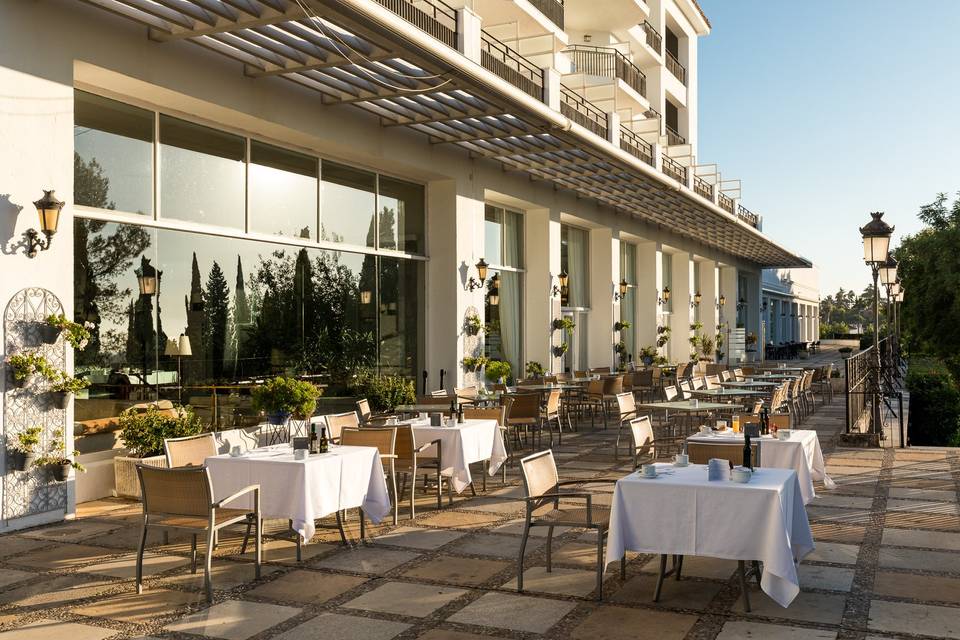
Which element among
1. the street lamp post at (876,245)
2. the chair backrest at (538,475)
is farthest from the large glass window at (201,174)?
the street lamp post at (876,245)

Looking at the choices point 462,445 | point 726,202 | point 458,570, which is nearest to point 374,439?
point 462,445

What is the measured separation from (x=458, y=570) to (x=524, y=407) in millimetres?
5600

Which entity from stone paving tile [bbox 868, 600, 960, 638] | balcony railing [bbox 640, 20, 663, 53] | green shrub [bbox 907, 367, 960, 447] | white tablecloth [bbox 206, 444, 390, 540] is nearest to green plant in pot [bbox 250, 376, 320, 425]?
white tablecloth [bbox 206, 444, 390, 540]

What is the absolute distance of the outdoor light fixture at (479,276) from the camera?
16.3 meters

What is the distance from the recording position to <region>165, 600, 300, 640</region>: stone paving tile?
16.6ft

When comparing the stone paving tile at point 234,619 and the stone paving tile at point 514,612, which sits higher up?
the stone paving tile at point 514,612

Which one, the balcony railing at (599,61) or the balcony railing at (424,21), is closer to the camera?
the balcony railing at (424,21)

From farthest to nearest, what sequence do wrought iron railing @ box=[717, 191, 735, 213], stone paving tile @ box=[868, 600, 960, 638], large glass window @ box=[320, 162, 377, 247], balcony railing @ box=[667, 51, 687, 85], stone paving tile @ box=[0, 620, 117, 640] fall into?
1. balcony railing @ box=[667, 51, 687, 85]
2. wrought iron railing @ box=[717, 191, 735, 213]
3. large glass window @ box=[320, 162, 377, 247]
4. stone paving tile @ box=[0, 620, 117, 640]
5. stone paving tile @ box=[868, 600, 960, 638]

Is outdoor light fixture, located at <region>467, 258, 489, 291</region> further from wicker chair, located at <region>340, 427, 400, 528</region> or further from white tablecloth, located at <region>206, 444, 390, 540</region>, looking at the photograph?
white tablecloth, located at <region>206, 444, 390, 540</region>

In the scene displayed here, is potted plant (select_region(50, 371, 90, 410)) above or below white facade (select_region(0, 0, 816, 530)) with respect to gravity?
below

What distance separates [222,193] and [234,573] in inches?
256

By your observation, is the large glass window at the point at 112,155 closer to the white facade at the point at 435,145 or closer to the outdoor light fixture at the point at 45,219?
the white facade at the point at 435,145

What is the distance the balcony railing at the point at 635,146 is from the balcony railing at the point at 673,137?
→ 28.3ft

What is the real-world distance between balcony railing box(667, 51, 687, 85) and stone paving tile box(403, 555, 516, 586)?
25.6 meters
